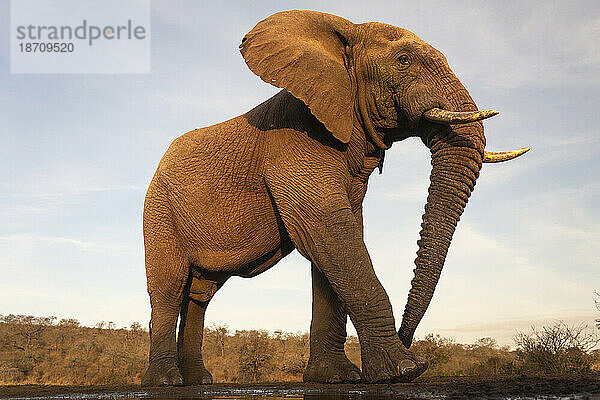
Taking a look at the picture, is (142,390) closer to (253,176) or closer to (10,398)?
(10,398)

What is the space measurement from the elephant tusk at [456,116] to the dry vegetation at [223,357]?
17.9 ft

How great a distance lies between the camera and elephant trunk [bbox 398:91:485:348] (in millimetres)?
6648

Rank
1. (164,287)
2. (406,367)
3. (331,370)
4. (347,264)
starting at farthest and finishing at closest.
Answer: (164,287) < (331,370) < (347,264) < (406,367)

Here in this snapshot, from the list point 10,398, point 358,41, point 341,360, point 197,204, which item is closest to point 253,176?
point 197,204

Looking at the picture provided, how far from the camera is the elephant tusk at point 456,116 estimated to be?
255 inches

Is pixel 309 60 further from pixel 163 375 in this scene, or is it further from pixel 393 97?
pixel 163 375

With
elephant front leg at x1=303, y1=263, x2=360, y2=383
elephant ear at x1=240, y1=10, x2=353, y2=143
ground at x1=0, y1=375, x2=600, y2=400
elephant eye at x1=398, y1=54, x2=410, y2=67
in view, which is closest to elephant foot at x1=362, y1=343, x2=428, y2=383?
ground at x1=0, y1=375, x2=600, y2=400

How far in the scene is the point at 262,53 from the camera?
744cm

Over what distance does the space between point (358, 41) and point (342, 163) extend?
154 cm

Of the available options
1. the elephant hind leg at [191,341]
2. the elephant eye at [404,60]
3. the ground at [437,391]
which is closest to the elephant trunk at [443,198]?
the elephant eye at [404,60]

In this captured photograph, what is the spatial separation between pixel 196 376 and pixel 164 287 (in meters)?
1.78

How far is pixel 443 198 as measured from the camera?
685 centimetres

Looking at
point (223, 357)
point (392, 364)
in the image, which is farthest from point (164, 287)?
point (223, 357)

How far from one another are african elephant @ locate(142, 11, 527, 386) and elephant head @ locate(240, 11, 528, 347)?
0.05 feet
